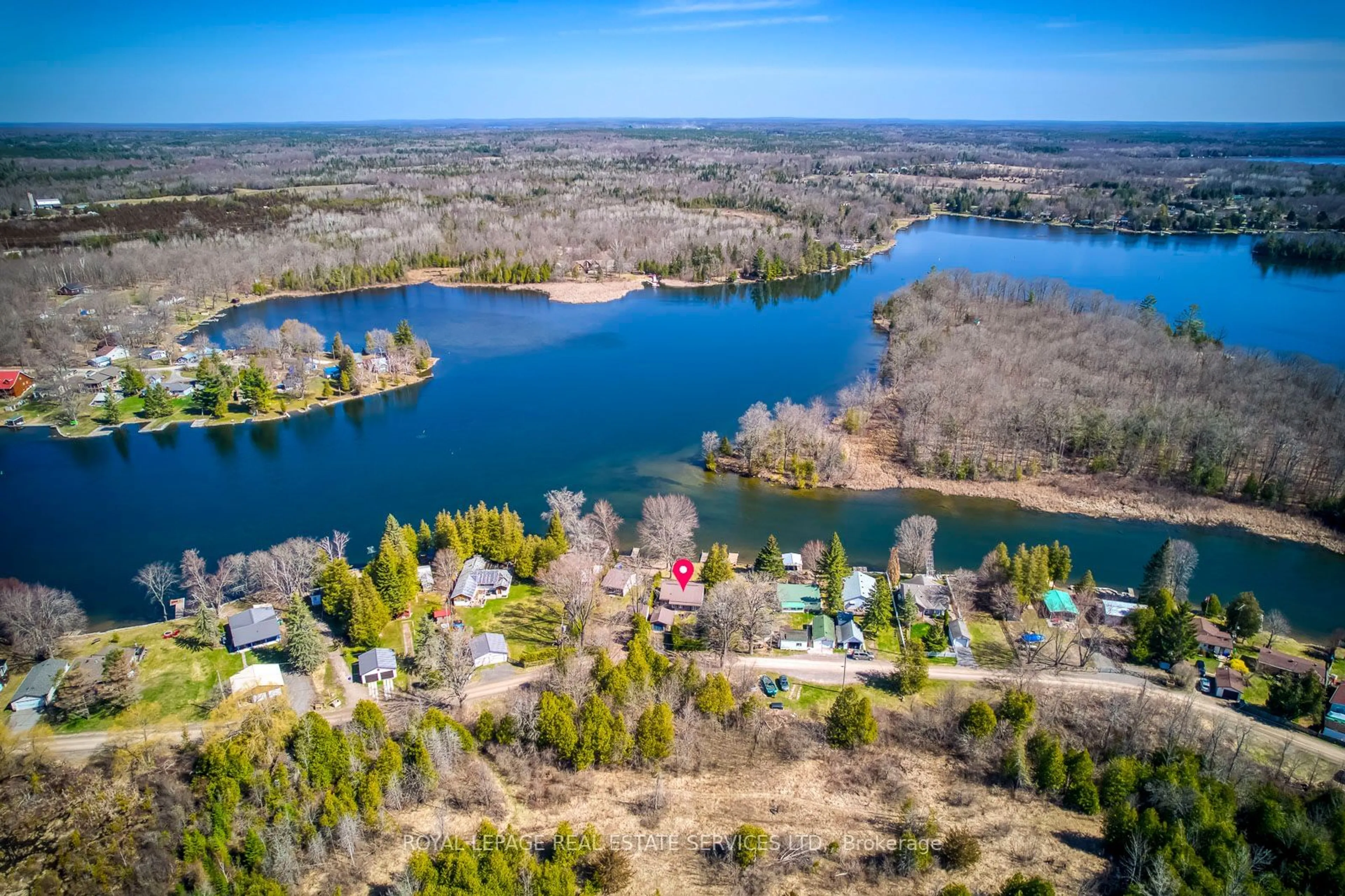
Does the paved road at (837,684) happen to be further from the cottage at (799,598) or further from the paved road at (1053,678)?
the cottage at (799,598)

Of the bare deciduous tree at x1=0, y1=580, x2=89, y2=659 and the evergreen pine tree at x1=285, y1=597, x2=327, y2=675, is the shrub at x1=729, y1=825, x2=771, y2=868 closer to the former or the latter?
the evergreen pine tree at x1=285, y1=597, x2=327, y2=675

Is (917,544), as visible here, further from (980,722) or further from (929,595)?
(980,722)

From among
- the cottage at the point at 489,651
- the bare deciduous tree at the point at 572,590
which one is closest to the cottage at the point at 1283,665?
the bare deciduous tree at the point at 572,590

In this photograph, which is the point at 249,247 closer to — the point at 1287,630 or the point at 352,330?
the point at 352,330

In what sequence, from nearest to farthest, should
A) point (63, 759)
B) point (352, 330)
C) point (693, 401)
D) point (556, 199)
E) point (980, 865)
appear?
point (980, 865) < point (63, 759) < point (693, 401) < point (352, 330) < point (556, 199)

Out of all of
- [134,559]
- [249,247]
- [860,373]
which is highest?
[249,247]

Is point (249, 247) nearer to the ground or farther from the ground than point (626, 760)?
farther from the ground

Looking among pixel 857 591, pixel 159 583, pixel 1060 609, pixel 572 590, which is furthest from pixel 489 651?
pixel 1060 609

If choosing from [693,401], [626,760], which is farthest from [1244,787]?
[693,401]
